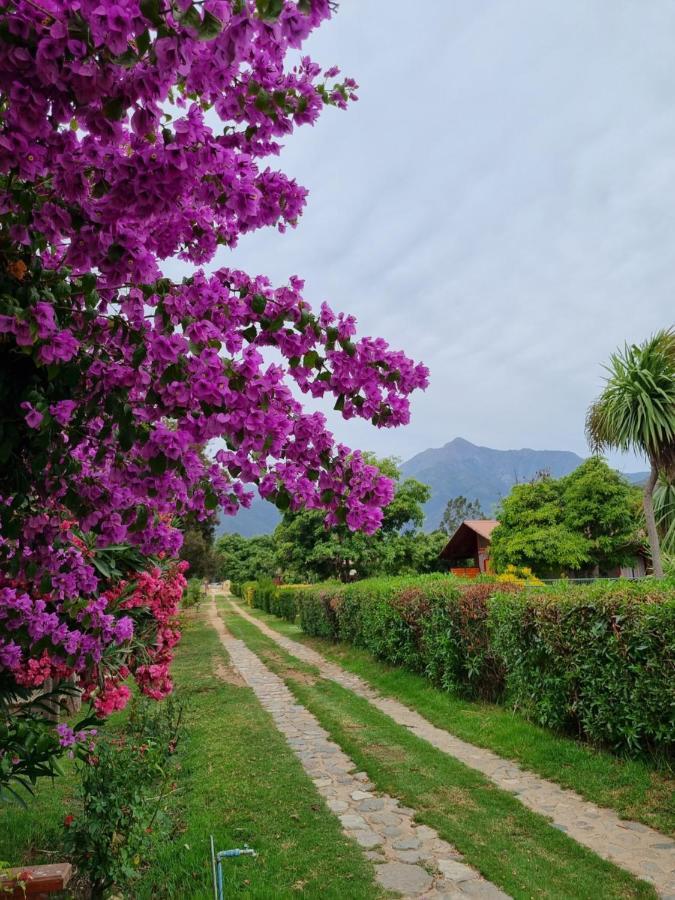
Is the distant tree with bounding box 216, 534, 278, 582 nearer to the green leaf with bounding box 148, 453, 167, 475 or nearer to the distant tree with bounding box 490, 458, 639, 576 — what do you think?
the distant tree with bounding box 490, 458, 639, 576

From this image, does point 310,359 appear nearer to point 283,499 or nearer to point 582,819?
point 283,499

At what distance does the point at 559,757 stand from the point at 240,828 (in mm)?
2957

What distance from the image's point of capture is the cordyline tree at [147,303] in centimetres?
144

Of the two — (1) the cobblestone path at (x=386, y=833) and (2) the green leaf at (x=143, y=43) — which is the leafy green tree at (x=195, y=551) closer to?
(1) the cobblestone path at (x=386, y=833)

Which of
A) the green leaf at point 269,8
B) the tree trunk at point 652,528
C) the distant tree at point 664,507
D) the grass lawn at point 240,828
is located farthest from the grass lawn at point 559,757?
the distant tree at point 664,507

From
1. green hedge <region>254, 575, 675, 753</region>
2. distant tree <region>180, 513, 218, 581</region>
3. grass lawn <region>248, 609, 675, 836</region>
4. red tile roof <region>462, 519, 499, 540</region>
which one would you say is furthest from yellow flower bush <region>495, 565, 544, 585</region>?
red tile roof <region>462, 519, 499, 540</region>

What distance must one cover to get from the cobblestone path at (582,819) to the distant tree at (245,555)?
1858 inches

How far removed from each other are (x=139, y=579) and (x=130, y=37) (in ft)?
16.6

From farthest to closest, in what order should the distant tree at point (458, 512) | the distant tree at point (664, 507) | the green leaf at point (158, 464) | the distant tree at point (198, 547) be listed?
the distant tree at point (458, 512) → the distant tree at point (198, 547) → the distant tree at point (664, 507) → the green leaf at point (158, 464)

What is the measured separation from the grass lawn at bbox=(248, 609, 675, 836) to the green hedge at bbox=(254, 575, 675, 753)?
17 centimetres

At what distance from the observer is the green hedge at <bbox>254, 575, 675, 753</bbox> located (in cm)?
519

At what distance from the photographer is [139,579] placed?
19.0 ft

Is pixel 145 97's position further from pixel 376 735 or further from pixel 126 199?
pixel 376 735

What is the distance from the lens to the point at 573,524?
19.6m
